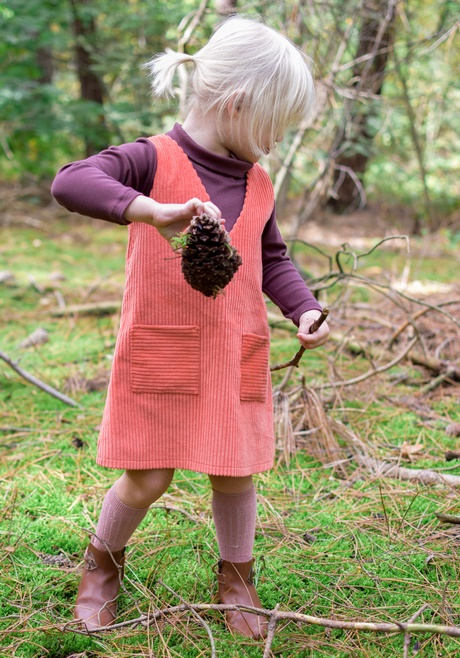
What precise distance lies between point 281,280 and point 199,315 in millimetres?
344

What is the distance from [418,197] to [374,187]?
80cm

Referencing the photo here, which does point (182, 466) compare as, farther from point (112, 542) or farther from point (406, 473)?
point (406, 473)

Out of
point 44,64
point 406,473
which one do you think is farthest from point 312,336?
point 44,64

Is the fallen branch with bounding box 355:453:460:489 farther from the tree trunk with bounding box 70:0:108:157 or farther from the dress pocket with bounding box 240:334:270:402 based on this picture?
the tree trunk with bounding box 70:0:108:157

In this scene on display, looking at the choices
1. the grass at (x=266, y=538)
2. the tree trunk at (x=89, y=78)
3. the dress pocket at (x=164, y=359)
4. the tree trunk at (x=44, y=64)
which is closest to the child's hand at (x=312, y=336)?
the dress pocket at (x=164, y=359)

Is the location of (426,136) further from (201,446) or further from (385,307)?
(201,446)

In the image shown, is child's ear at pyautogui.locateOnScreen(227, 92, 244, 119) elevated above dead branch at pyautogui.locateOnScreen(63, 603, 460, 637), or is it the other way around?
child's ear at pyautogui.locateOnScreen(227, 92, 244, 119)

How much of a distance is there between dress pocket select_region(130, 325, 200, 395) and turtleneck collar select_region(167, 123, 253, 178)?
444mm

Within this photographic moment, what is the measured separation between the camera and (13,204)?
25.6 ft

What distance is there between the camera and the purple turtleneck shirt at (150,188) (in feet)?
4.46

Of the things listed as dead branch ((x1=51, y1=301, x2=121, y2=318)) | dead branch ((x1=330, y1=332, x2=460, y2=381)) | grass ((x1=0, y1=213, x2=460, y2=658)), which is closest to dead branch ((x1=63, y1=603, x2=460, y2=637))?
grass ((x1=0, y1=213, x2=460, y2=658))

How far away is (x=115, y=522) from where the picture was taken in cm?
167

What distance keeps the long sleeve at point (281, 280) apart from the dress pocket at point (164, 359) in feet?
1.12

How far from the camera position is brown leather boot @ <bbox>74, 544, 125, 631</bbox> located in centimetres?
162
